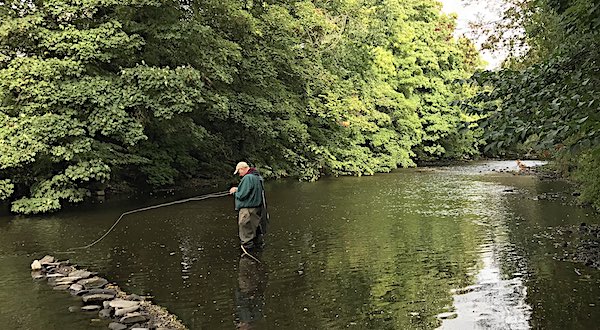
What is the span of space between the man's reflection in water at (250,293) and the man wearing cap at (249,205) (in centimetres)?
45

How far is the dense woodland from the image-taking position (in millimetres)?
5734

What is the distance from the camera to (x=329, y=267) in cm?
842

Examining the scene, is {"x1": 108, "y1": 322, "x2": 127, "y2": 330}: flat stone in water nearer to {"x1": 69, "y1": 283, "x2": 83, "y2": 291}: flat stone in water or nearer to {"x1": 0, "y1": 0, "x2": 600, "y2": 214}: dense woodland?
{"x1": 69, "y1": 283, "x2": 83, "y2": 291}: flat stone in water

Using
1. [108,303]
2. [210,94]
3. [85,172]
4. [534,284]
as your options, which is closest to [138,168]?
[210,94]

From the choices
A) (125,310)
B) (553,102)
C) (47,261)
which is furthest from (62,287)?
(553,102)

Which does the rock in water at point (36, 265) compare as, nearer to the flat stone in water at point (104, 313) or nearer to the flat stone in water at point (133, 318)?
the flat stone in water at point (104, 313)

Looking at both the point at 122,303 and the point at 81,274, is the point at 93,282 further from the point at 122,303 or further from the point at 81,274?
the point at 122,303

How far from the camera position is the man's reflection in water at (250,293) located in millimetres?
6008

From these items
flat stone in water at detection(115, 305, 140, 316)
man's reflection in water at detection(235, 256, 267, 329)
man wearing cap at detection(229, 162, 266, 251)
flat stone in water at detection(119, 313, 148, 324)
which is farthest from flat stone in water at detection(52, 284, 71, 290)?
man wearing cap at detection(229, 162, 266, 251)

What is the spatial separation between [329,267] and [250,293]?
1806mm

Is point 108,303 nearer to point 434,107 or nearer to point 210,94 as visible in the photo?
point 210,94

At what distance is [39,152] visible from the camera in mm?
14344

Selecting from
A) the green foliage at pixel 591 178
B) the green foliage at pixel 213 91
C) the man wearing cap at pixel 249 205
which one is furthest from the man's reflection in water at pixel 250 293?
the green foliage at pixel 591 178

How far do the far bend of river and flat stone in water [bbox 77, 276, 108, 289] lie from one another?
0.87ft
